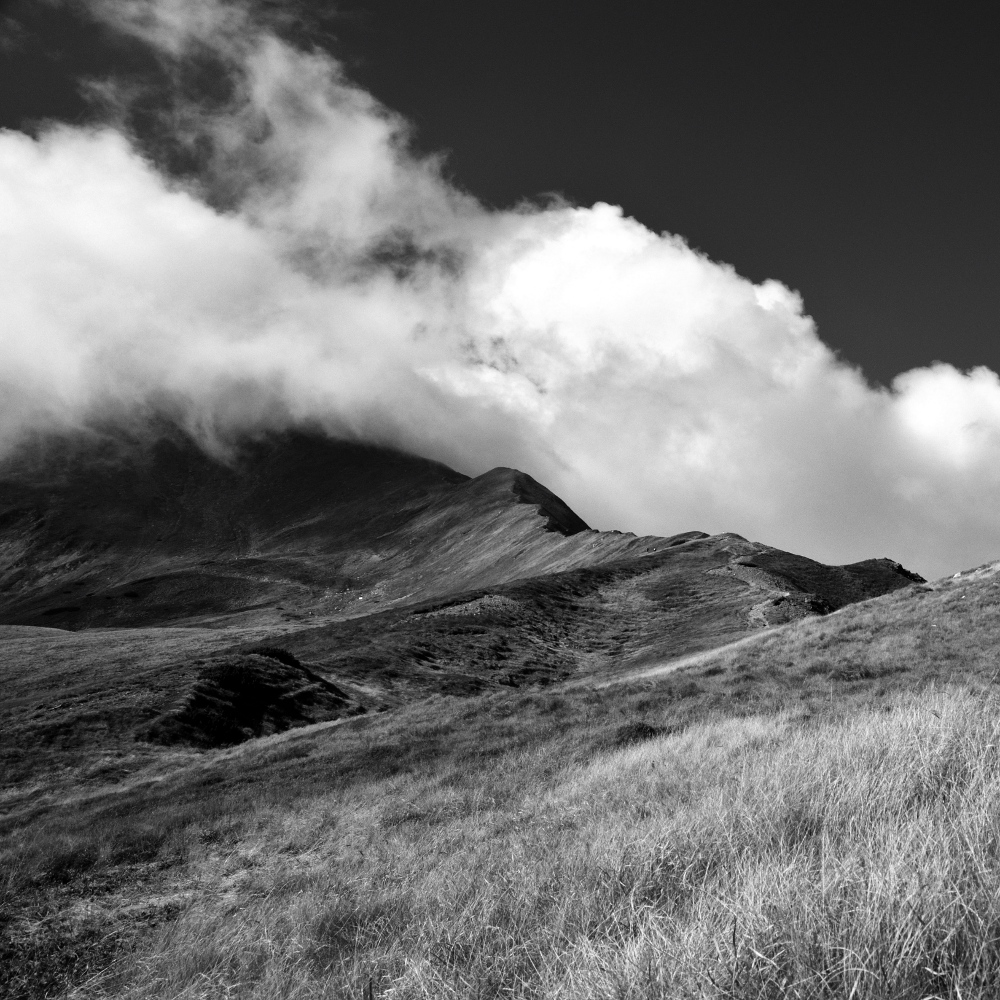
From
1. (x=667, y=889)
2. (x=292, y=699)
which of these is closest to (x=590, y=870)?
(x=667, y=889)

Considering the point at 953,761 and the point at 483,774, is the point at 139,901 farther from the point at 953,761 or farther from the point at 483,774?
the point at 953,761

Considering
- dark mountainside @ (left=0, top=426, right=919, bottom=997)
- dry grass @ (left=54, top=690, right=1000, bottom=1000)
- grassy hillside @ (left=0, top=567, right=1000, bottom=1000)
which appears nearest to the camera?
dry grass @ (left=54, top=690, right=1000, bottom=1000)

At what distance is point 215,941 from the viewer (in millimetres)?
6316

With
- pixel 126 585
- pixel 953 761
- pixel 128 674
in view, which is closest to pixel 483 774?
pixel 953 761

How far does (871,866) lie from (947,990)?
3.28 ft

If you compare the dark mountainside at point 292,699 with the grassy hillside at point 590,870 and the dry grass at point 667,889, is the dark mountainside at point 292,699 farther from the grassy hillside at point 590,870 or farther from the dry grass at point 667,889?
the dry grass at point 667,889

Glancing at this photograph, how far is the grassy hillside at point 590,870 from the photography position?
353 centimetres

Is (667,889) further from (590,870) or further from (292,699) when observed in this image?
(292,699)

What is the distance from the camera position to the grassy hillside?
3.53 meters

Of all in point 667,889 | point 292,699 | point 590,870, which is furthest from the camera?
point 292,699

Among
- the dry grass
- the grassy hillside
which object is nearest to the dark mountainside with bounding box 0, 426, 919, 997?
the grassy hillside

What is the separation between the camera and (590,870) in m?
5.80

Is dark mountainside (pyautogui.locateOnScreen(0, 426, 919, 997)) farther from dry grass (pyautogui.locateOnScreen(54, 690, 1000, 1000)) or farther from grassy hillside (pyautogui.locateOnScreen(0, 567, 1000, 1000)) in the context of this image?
dry grass (pyautogui.locateOnScreen(54, 690, 1000, 1000))

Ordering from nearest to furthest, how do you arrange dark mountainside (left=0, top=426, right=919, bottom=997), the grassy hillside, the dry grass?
the dry grass
the grassy hillside
dark mountainside (left=0, top=426, right=919, bottom=997)
